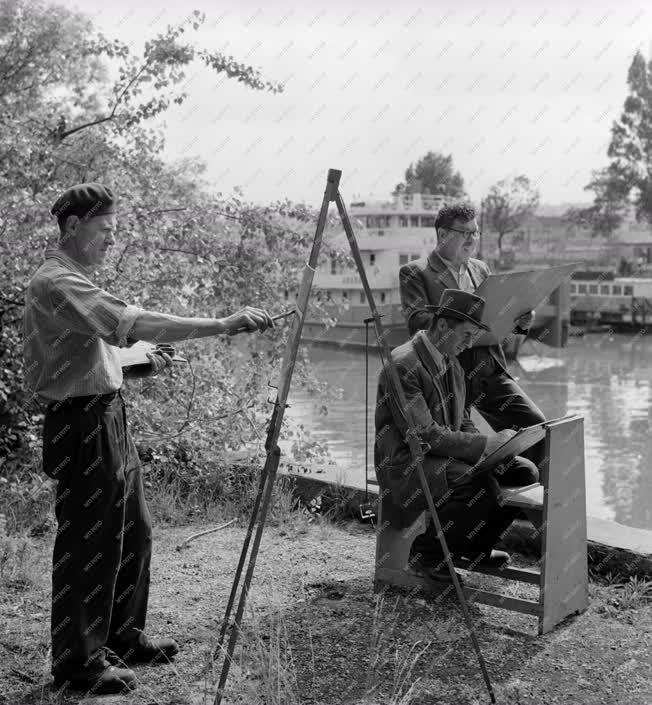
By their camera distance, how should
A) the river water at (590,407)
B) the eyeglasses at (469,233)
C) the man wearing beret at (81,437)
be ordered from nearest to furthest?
1. the man wearing beret at (81,437)
2. the eyeglasses at (469,233)
3. the river water at (590,407)

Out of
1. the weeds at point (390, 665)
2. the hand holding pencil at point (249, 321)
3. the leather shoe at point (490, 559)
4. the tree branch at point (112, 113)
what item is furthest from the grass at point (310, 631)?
the tree branch at point (112, 113)

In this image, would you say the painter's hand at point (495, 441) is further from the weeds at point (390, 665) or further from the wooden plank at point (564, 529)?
the weeds at point (390, 665)

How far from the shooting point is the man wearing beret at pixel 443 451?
4.14 meters

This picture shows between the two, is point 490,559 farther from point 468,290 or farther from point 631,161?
point 631,161

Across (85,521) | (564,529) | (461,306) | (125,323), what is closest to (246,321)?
(125,323)

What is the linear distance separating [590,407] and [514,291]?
19883mm

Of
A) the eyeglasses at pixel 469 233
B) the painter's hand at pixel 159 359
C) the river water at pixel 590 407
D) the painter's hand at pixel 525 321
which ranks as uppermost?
the eyeglasses at pixel 469 233

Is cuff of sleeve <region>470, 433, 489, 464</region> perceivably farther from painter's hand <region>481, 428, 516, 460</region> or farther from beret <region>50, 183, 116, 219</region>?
beret <region>50, 183, 116, 219</region>

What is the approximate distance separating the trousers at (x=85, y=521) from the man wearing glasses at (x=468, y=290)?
6.53ft

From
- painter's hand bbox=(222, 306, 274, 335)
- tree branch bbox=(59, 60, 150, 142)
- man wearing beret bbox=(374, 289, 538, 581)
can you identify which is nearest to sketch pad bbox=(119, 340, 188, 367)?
painter's hand bbox=(222, 306, 274, 335)

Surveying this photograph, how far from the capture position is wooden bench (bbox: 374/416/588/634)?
161 inches

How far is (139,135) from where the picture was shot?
822 centimetres

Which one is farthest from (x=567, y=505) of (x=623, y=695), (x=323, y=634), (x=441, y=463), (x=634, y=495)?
(x=634, y=495)

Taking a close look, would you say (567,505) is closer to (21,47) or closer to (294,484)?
(294,484)
